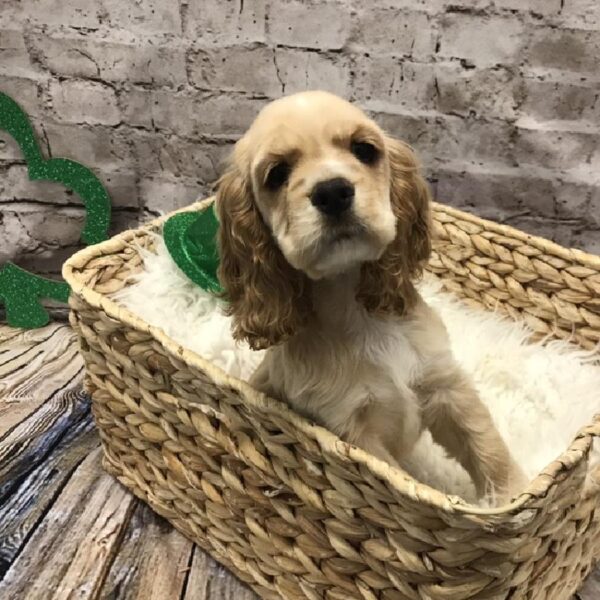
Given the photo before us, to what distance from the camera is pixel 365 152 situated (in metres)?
0.95

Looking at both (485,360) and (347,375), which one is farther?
(485,360)

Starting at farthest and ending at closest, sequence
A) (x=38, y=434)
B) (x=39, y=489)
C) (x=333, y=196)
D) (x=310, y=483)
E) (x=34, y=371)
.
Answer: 1. (x=34, y=371)
2. (x=38, y=434)
3. (x=39, y=489)
4. (x=310, y=483)
5. (x=333, y=196)

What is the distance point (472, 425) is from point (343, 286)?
30 centimetres

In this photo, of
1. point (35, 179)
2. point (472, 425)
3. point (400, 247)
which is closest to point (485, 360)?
point (472, 425)

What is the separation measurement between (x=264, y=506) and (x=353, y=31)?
3.65ft

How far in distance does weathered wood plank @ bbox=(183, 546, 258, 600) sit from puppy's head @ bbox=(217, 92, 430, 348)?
1.47ft

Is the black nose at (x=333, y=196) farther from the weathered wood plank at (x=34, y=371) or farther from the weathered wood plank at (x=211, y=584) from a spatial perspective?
the weathered wood plank at (x=34, y=371)

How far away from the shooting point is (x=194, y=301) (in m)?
1.61

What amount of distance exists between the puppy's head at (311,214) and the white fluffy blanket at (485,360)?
1.34 feet

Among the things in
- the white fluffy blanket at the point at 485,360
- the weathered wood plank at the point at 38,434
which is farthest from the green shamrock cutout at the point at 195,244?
the weathered wood plank at the point at 38,434

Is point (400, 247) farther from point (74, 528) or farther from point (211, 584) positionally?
point (74, 528)

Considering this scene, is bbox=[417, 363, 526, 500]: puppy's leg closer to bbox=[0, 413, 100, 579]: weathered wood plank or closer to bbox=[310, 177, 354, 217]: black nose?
bbox=[310, 177, 354, 217]: black nose

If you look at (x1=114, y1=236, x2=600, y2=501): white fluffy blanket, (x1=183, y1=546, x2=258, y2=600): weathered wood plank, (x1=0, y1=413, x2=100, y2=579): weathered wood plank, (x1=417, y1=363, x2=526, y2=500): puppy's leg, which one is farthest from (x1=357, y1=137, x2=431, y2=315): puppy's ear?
(x1=0, y1=413, x2=100, y2=579): weathered wood plank

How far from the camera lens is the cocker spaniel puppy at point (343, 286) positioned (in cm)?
90
